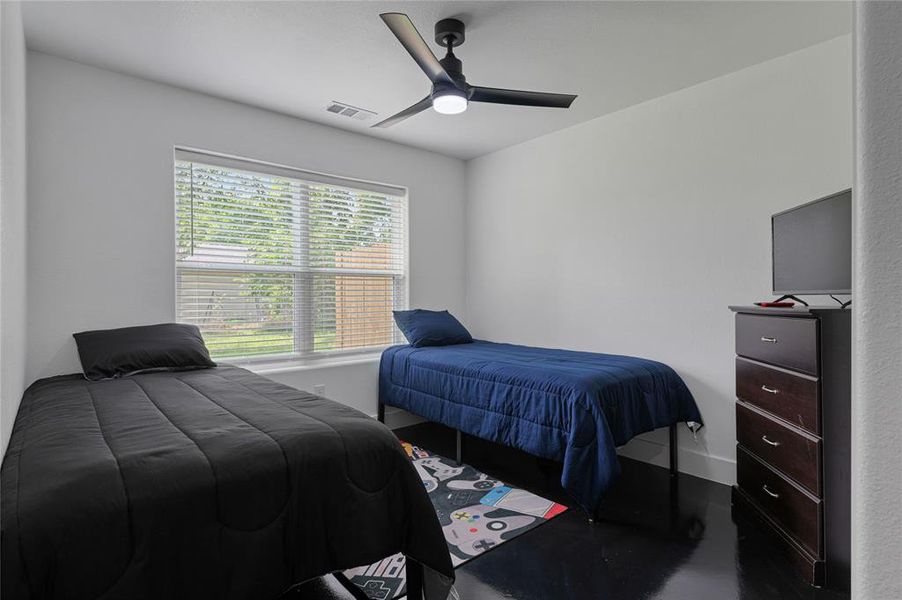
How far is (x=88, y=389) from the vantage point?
2178 millimetres

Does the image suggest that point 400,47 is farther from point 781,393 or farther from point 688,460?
point 688,460

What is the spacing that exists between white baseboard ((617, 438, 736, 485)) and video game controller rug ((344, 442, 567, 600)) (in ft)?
3.36

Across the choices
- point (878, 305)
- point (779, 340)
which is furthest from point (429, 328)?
point (878, 305)

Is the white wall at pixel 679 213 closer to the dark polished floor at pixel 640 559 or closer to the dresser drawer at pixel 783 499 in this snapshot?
the dresser drawer at pixel 783 499

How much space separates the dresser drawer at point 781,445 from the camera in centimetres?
193

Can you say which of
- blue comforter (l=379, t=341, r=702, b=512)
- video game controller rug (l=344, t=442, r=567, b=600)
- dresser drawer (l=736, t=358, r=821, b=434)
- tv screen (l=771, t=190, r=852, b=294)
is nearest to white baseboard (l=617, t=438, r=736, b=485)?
blue comforter (l=379, t=341, r=702, b=512)

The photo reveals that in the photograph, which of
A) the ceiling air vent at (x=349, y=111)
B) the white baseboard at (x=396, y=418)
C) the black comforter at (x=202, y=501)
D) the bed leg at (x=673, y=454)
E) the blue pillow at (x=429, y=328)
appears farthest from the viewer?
the white baseboard at (x=396, y=418)

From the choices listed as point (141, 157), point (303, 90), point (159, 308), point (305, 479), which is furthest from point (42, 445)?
point (303, 90)

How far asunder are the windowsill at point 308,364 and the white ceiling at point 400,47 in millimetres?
1860

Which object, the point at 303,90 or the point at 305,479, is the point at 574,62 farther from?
the point at 305,479

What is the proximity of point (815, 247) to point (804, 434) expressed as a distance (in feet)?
2.74

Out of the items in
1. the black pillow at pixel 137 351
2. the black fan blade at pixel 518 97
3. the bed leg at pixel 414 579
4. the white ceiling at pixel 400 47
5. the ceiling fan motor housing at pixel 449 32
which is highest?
the white ceiling at pixel 400 47

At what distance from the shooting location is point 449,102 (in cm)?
239

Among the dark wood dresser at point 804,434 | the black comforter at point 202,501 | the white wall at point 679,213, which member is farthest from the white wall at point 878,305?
the white wall at point 679,213
